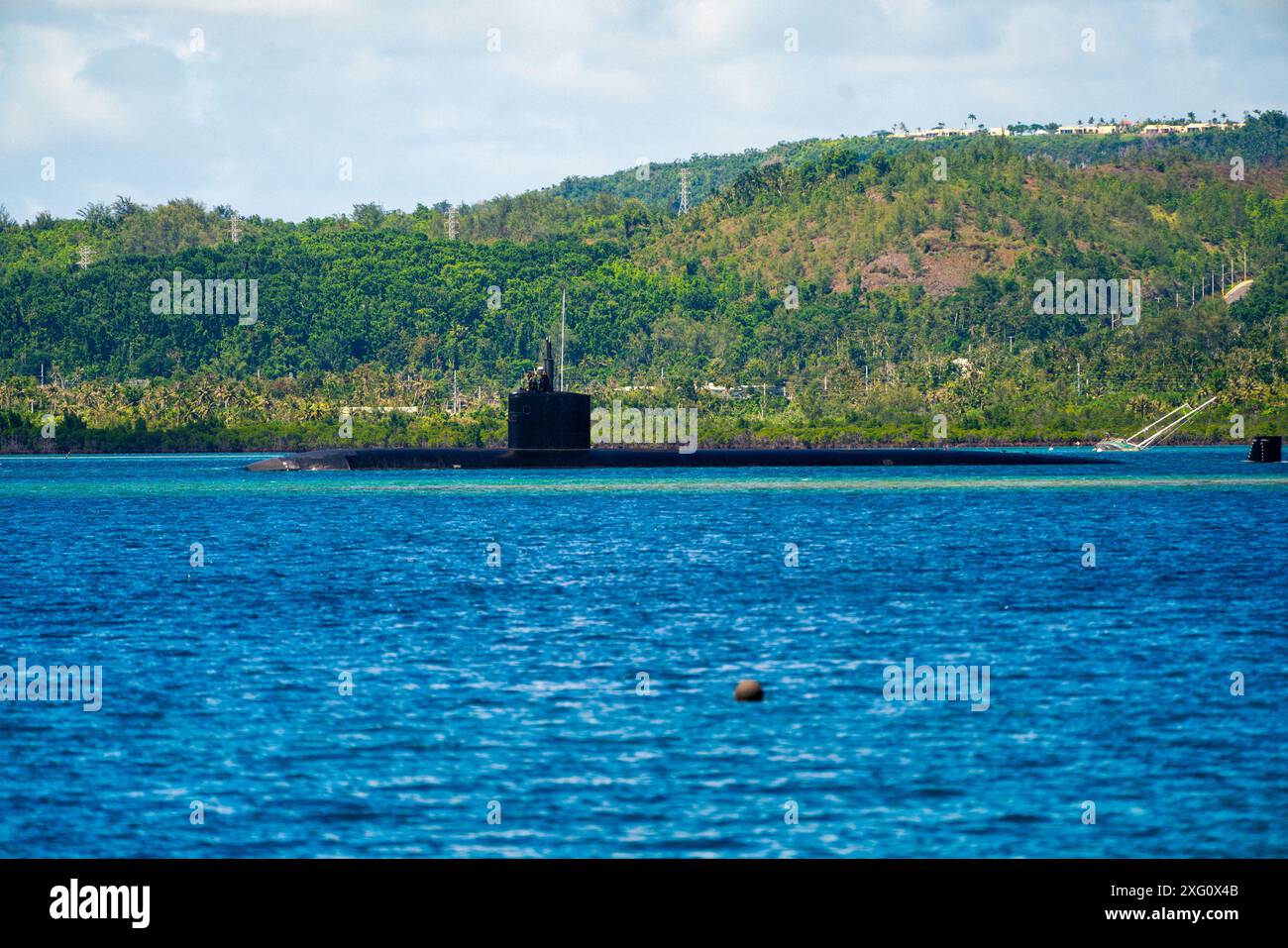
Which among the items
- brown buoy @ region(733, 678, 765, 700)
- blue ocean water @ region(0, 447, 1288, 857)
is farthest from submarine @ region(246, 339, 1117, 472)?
brown buoy @ region(733, 678, 765, 700)

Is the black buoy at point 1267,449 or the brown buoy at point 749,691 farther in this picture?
the black buoy at point 1267,449

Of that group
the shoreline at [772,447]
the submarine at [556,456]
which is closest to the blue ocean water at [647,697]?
the submarine at [556,456]

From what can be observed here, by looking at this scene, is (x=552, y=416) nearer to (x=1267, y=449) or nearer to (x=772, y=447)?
(x=1267, y=449)

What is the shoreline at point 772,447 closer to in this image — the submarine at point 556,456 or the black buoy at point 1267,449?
the submarine at point 556,456

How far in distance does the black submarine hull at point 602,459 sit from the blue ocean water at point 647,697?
27803 mm

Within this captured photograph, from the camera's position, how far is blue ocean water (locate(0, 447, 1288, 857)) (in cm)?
2053

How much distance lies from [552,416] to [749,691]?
6554 centimetres

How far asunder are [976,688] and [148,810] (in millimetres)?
14178

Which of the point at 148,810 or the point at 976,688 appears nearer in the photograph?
the point at 148,810

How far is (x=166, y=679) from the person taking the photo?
31125 millimetres

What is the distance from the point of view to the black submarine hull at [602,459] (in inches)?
3679

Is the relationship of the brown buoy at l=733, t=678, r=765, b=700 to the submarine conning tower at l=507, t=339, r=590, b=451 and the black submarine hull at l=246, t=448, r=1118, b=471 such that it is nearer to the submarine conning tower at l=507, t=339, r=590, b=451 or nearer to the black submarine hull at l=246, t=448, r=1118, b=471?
the submarine conning tower at l=507, t=339, r=590, b=451
